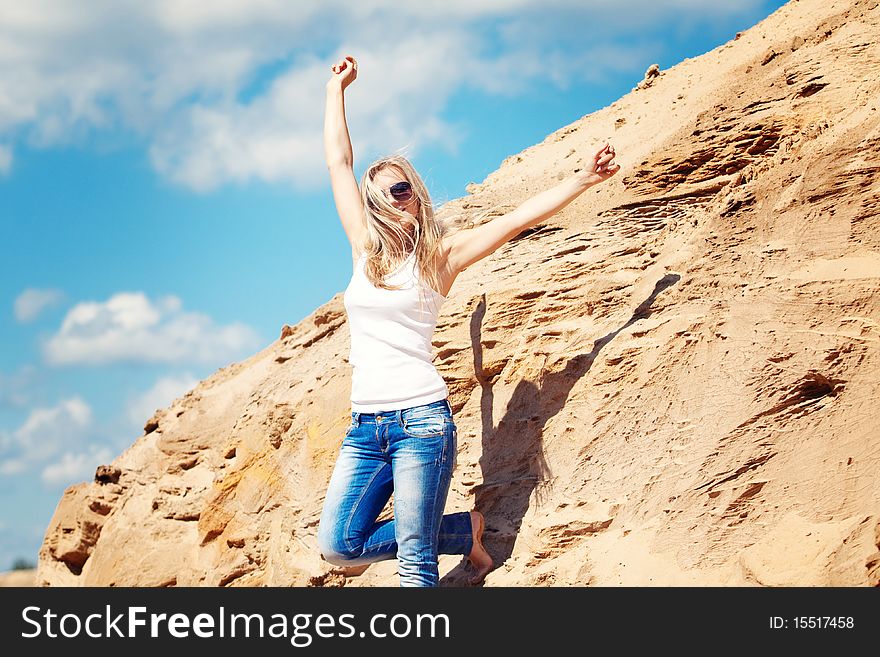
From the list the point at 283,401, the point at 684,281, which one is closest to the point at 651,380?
the point at 684,281

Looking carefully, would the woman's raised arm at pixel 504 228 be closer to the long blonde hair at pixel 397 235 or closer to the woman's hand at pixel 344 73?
the long blonde hair at pixel 397 235

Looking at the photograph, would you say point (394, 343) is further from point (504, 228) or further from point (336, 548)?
point (336, 548)

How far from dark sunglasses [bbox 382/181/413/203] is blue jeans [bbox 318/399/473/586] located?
0.99m

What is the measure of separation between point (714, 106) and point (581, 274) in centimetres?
179

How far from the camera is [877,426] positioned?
421cm

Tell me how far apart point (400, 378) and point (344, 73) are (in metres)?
1.86

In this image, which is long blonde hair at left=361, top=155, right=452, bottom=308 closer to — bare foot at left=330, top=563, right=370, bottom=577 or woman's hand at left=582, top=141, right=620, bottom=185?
woman's hand at left=582, top=141, right=620, bottom=185

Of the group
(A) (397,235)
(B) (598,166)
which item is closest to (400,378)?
(A) (397,235)

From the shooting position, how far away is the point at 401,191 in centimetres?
432

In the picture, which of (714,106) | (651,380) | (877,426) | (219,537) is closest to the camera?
→ (877,426)

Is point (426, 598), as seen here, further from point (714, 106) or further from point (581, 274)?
point (714, 106)

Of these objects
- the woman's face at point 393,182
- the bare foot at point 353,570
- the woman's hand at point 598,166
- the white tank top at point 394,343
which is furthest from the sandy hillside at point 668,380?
the woman's face at point 393,182

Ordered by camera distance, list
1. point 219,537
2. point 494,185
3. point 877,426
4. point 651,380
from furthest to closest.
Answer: point 494,185 → point 219,537 → point 651,380 → point 877,426

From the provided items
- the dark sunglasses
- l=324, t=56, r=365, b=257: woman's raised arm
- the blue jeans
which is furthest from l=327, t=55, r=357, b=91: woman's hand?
the blue jeans
